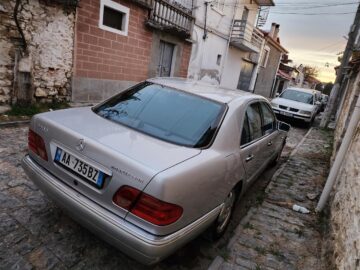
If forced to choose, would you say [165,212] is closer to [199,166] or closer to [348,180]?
[199,166]

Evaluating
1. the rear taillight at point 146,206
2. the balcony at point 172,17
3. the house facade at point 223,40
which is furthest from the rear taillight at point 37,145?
the house facade at point 223,40

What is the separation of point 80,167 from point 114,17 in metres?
7.52

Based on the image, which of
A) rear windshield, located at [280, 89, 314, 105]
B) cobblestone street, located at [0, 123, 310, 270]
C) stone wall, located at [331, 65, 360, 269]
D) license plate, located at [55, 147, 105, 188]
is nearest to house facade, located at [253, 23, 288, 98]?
rear windshield, located at [280, 89, 314, 105]

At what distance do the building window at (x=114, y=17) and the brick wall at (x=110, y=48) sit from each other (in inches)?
5.3

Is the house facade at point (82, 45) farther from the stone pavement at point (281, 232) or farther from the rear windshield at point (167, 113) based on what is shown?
the stone pavement at point (281, 232)

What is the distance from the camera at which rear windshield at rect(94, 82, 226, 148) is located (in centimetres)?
254

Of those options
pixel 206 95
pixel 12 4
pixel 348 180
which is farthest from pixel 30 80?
pixel 348 180

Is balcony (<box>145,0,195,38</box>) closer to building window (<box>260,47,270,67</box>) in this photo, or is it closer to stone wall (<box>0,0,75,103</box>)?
stone wall (<box>0,0,75,103</box>)

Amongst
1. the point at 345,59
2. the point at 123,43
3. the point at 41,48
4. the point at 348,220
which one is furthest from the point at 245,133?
the point at 345,59

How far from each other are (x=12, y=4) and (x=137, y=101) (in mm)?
4574

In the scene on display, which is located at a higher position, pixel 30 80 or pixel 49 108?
pixel 30 80

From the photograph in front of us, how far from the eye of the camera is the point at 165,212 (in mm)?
1893

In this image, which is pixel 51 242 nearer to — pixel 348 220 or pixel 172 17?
pixel 348 220

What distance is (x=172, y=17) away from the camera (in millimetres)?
10828
